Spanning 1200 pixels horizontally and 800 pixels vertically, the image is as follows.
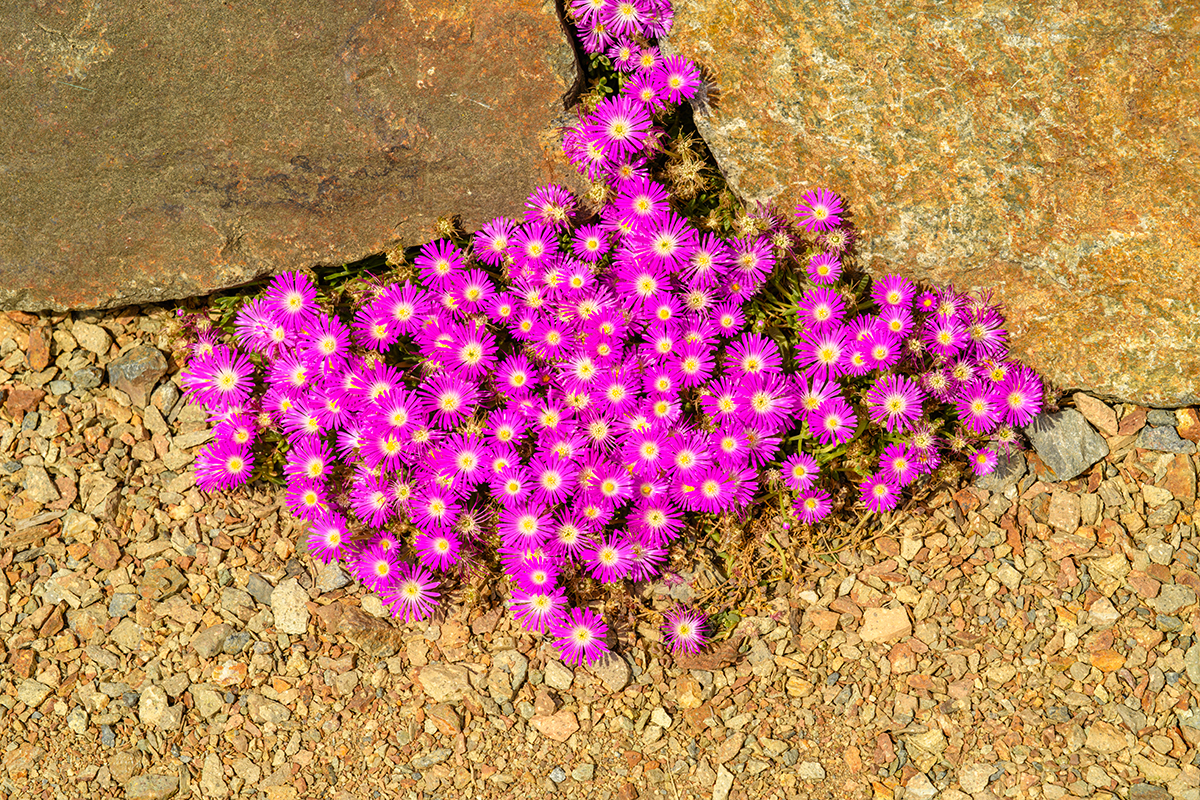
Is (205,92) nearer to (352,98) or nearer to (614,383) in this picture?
(352,98)

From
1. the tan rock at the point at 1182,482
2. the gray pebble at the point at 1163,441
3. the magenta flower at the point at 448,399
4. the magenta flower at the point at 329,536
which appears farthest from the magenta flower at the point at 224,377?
the tan rock at the point at 1182,482

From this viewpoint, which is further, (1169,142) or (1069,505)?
(1069,505)

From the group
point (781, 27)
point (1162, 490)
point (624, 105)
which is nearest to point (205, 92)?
point (624, 105)

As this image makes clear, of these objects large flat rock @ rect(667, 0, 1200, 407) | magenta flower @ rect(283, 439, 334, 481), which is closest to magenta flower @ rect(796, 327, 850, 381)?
large flat rock @ rect(667, 0, 1200, 407)

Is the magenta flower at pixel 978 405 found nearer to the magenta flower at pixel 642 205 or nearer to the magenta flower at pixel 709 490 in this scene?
the magenta flower at pixel 709 490

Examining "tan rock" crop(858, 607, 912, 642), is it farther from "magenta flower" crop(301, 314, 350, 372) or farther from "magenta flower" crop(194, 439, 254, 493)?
"magenta flower" crop(194, 439, 254, 493)
